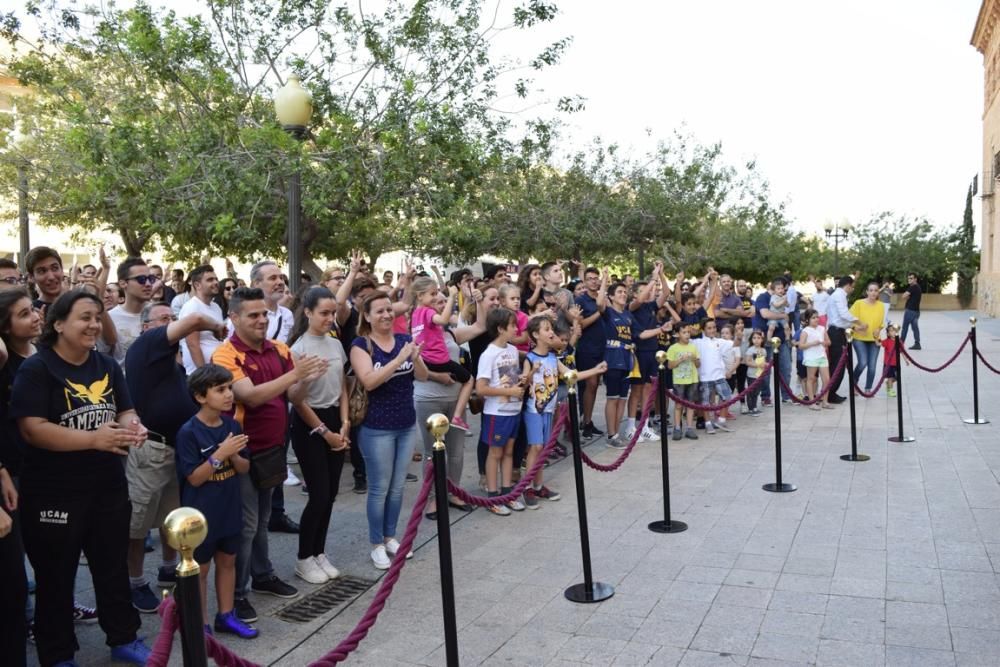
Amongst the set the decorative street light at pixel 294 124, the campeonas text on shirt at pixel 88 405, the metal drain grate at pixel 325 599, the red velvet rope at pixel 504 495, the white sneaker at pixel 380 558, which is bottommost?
the metal drain grate at pixel 325 599

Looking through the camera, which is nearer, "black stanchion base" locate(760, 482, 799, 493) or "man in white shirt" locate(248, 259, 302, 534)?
"man in white shirt" locate(248, 259, 302, 534)

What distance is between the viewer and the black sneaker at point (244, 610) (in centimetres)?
483

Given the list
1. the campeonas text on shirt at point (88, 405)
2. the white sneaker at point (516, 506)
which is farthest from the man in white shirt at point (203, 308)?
the white sneaker at point (516, 506)

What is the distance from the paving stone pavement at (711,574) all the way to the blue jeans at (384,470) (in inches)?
12.7

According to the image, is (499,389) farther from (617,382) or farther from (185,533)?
(185,533)

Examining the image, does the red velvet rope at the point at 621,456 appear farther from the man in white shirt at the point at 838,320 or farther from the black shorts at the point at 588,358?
the man in white shirt at the point at 838,320

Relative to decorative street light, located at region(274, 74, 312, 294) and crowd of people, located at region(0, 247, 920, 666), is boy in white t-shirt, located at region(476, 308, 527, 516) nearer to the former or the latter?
crowd of people, located at region(0, 247, 920, 666)

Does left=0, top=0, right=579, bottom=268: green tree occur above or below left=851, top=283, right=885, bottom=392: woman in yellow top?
above

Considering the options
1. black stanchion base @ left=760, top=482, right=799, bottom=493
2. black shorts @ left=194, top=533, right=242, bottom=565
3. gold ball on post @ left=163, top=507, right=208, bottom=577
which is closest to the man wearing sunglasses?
black shorts @ left=194, top=533, right=242, bottom=565

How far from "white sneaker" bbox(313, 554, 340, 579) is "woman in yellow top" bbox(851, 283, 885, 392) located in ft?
32.0

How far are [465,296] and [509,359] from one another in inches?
97.5

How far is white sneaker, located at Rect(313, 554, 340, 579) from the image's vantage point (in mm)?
5613

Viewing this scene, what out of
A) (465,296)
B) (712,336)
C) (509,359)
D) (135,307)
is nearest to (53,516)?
(135,307)

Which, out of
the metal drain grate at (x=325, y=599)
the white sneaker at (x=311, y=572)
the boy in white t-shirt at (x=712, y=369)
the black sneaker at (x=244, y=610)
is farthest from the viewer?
the boy in white t-shirt at (x=712, y=369)
